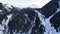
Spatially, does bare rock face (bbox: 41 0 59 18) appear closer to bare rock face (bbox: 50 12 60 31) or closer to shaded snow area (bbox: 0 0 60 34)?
shaded snow area (bbox: 0 0 60 34)

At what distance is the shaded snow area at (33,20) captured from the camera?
646 cm

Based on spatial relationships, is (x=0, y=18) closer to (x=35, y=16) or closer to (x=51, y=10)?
(x=35, y=16)

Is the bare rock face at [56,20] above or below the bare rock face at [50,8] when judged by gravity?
below

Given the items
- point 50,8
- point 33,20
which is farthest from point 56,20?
point 33,20

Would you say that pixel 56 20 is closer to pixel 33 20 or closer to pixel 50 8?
pixel 50 8

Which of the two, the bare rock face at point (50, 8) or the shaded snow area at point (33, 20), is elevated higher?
the bare rock face at point (50, 8)

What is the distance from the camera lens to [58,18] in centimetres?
640

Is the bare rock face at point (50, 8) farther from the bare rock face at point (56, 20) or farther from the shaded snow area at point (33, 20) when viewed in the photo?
the bare rock face at point (56, 20)

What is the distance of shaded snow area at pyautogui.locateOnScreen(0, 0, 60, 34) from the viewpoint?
6465 millimetres

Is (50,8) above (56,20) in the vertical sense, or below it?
above

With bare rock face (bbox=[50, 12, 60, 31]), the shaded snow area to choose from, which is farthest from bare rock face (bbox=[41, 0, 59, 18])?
bare rock face (bbox=[50, 12, 60, 31])

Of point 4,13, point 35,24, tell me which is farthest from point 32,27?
point 4,13

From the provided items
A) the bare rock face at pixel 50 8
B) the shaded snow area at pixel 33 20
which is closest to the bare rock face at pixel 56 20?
the shaded snow area at pixel 33 20

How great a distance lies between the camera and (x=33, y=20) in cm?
664
